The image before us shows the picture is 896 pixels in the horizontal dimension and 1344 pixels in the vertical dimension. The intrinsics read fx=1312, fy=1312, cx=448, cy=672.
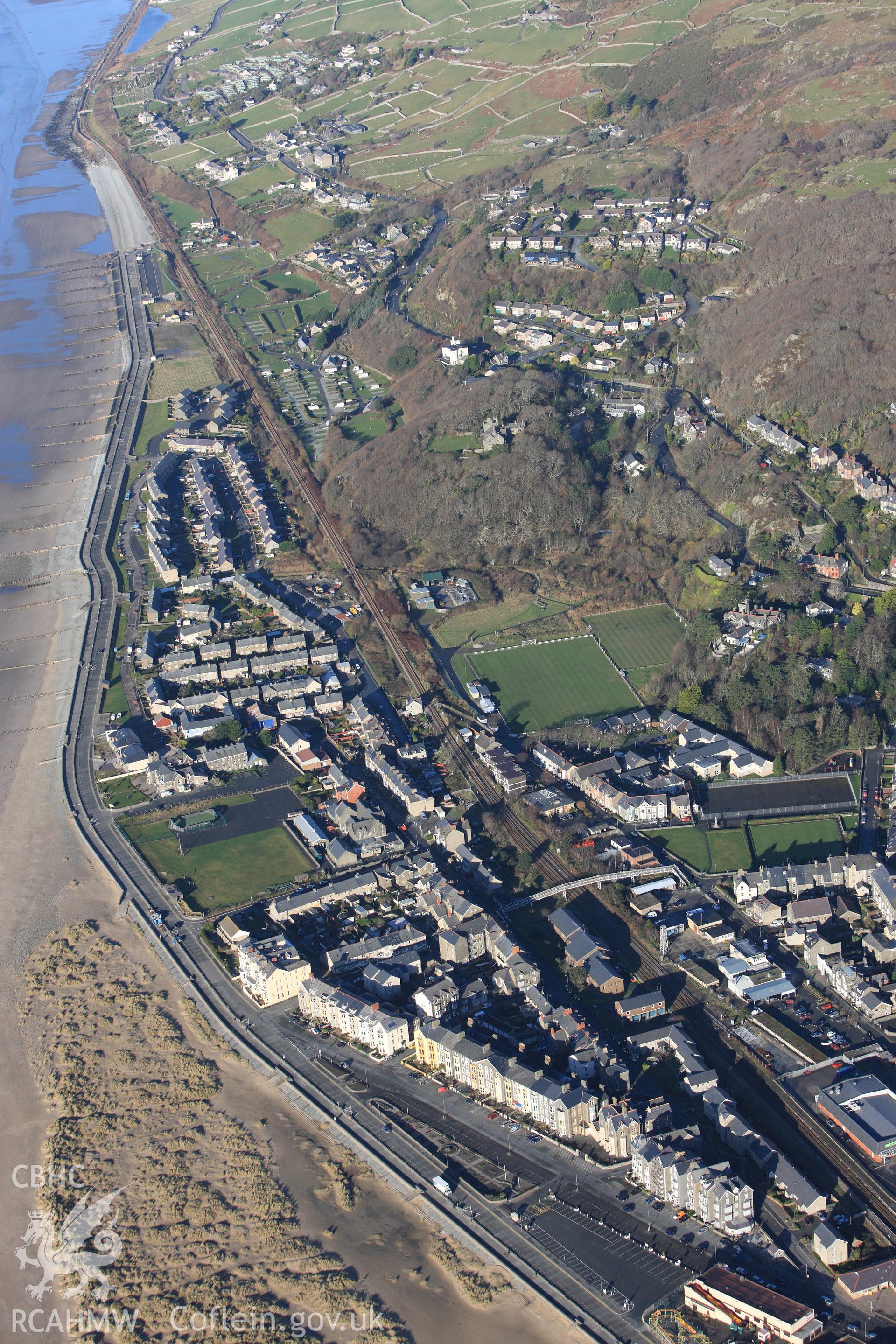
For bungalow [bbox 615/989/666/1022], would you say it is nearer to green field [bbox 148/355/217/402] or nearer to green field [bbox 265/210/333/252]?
green field [bbox 148/355/217/402]

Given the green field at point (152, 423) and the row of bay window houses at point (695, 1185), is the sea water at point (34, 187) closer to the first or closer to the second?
the green field at point (152, 423)

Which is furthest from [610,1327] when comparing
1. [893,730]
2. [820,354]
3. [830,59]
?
[830,59]

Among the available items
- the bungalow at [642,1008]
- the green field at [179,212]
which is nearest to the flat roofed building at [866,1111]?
the bungalow at [642,1008]

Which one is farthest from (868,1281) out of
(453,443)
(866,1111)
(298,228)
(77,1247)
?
(298,228)

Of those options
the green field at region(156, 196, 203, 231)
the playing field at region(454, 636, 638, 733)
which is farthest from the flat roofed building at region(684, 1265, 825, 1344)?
the green field at region(156, 196, 203, 231)

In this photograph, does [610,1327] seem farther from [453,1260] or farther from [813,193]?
[813,193]

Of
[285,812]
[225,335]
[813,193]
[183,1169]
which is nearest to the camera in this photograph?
[183,1169]

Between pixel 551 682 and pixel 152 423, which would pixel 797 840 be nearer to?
pixel 551 682
